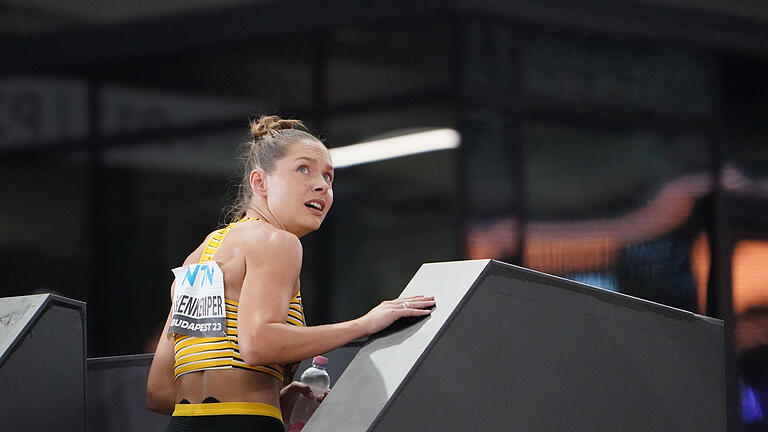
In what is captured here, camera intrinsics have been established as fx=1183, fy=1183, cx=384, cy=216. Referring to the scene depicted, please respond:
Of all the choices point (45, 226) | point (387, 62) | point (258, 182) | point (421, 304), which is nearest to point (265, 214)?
point (258, 182)

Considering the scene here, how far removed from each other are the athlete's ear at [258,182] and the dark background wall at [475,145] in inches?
243

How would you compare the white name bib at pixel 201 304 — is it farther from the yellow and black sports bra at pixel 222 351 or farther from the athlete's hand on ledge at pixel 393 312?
the athlete's hand on ledge at pixel 393 312

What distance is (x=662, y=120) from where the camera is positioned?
9469mm

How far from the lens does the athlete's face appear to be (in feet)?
9.09

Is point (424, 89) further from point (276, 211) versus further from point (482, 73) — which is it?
point (276, 211)

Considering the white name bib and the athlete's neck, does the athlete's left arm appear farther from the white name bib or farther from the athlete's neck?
the athlete's neck

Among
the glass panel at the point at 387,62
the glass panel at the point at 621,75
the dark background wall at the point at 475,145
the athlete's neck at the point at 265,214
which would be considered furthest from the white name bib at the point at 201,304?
the glass panel at the point at 621,75

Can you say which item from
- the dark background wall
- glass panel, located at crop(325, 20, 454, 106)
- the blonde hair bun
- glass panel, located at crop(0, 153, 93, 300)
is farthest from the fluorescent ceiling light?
the blonde hair bun

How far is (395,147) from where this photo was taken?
9.45 metres

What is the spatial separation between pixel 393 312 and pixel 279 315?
248mm

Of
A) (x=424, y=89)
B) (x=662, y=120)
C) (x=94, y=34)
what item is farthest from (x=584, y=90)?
(x=94, y=34)

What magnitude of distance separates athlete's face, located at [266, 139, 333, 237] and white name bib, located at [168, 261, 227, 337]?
Result: 23 centimetres

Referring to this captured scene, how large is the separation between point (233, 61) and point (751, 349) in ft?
15.9

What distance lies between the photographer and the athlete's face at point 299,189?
2771 mm
